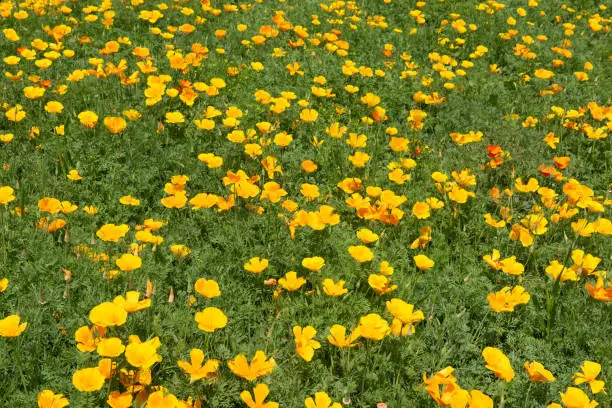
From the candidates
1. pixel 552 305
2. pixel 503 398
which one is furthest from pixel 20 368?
pixel 552 305

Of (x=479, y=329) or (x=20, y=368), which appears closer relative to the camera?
(x=20, y=368)

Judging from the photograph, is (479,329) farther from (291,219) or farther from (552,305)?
(291,219)

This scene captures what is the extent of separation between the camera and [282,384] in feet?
8.04

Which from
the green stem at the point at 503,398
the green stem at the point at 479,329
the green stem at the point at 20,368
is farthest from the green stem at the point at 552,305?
the green stem at the point at 20,368

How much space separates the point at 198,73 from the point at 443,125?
2.14 m

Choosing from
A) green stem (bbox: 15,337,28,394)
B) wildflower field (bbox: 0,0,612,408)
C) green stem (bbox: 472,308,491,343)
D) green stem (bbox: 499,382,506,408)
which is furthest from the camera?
green stem (bbox: 472,308,491,343)

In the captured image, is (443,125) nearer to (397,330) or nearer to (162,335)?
(397,330)

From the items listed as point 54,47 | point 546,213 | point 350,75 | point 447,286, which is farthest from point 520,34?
point 54,47

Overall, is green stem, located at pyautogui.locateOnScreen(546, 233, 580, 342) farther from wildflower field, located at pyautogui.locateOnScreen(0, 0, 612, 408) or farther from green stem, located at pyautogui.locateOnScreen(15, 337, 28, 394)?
green stem, located at pyautogui.locateOnScreen(15, 337, 28, 394)

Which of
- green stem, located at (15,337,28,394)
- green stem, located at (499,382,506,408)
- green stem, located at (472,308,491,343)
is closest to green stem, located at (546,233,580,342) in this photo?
green stem, located at (472,308,491,343)

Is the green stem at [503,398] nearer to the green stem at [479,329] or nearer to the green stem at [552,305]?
the green stem at [479,329]

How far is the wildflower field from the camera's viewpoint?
2469 mm

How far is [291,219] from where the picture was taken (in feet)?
11.0

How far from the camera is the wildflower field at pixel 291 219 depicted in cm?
247
